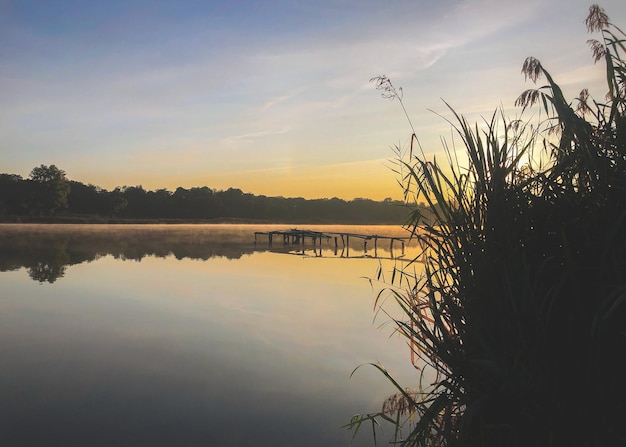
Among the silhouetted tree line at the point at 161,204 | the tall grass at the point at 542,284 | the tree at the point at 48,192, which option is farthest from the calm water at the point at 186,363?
the tree at the point at 48,192

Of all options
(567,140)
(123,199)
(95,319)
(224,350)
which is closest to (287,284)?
(95,319)

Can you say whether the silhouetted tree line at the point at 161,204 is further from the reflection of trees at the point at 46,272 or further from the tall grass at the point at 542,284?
the tall grass at the point at 542,284

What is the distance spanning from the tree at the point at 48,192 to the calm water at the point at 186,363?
290ft

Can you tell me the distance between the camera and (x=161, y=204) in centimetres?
11469

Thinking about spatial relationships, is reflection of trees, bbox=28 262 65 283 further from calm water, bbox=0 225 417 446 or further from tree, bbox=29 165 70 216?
tree, bbox=29 165 70 216

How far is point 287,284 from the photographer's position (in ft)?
58.7

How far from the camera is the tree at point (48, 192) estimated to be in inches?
3733

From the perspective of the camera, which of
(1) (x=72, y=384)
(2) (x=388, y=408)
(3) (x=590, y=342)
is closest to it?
(3) (x=590, y=342)

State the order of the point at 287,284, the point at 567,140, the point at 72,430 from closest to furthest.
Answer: the point at 567,140
the point at 72,430
the point at 287,284

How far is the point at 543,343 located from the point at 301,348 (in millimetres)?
6092

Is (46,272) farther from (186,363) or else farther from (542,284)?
(542,284)

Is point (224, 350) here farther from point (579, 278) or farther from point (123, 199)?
point (123, 199)

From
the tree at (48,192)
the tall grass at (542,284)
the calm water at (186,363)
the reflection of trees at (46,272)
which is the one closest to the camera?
the tall grass at (542,284)

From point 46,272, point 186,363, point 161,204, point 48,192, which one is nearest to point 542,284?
point 186,363
